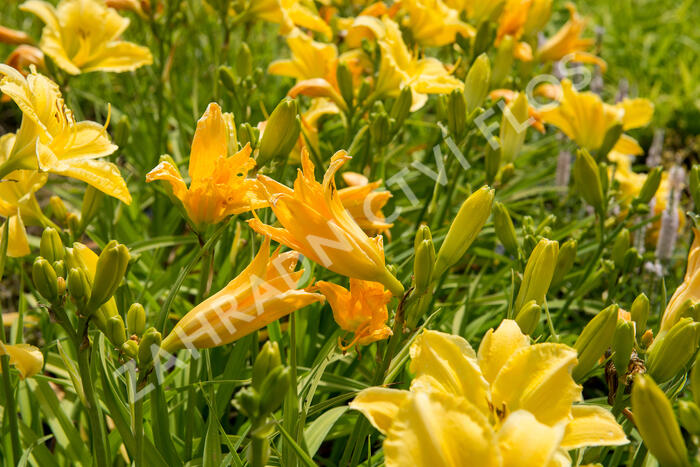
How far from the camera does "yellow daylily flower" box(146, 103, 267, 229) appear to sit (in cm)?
106

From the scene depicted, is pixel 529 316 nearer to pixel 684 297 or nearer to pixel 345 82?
pixel 684 297

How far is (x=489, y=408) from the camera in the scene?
808 mm

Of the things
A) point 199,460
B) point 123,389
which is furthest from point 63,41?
point 199,460

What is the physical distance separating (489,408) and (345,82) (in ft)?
3.29

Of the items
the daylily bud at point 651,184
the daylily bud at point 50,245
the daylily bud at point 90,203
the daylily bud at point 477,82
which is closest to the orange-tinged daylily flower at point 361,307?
the daylily bud at point 50,245

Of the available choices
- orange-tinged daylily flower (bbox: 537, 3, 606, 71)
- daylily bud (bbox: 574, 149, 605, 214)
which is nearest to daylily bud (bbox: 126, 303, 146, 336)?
daylily bud (bbox: 574, 149, 605, 214)

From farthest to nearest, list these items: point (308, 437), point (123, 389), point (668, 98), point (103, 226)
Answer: point (668, 98), point (103, 226), point (123, 389), point (308, 437)

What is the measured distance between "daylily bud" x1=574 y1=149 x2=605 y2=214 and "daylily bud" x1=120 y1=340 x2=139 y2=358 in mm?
1055

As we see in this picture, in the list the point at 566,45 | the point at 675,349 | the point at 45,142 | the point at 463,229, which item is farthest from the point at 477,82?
the point at 566,45

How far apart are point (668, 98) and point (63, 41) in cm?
332

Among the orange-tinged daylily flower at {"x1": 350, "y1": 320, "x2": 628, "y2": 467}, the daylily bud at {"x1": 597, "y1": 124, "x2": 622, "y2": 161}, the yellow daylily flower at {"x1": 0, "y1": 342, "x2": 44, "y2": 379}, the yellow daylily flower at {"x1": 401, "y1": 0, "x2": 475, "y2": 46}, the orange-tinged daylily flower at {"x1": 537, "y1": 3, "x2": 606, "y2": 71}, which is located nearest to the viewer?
the orange-tinged daylily flower at {"x1": 350, "y1": 320, "x2": 628, "y2": 467}

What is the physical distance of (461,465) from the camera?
0.70 meters

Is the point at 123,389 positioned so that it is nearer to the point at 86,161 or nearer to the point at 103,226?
the point at 86,161

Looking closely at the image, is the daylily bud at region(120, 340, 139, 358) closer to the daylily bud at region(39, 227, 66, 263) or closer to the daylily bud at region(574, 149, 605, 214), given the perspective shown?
the daylily bud at region(39, 227, 66, 263)
